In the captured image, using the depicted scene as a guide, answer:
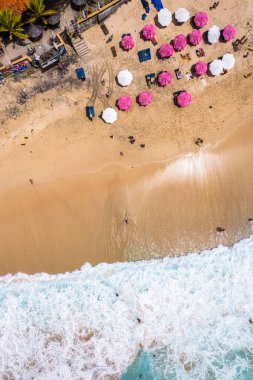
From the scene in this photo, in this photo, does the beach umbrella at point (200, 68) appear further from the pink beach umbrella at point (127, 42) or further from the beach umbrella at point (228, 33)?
the pink beach umbrella at point (127, 42)

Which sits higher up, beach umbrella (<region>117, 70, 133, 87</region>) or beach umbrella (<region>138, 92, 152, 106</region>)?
beach umbrella (<region>117, 70, 133, 87</region>)

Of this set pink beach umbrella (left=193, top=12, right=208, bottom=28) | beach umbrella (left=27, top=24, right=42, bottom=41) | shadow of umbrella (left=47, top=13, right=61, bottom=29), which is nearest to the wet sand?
pink beach umbrella (left=193, top=12, right=208, bottom=28)

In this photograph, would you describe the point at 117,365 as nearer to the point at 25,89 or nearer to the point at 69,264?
the point at 69,264

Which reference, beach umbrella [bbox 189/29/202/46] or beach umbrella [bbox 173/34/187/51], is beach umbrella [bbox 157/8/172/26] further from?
beach umbrella [bbox 189/29/202/46]

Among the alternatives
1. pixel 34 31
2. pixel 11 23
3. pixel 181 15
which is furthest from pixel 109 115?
pixel 11 23

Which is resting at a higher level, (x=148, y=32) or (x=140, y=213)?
(x=148, y=32)

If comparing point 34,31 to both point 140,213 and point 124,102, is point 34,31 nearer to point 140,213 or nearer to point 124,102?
point 124,102
